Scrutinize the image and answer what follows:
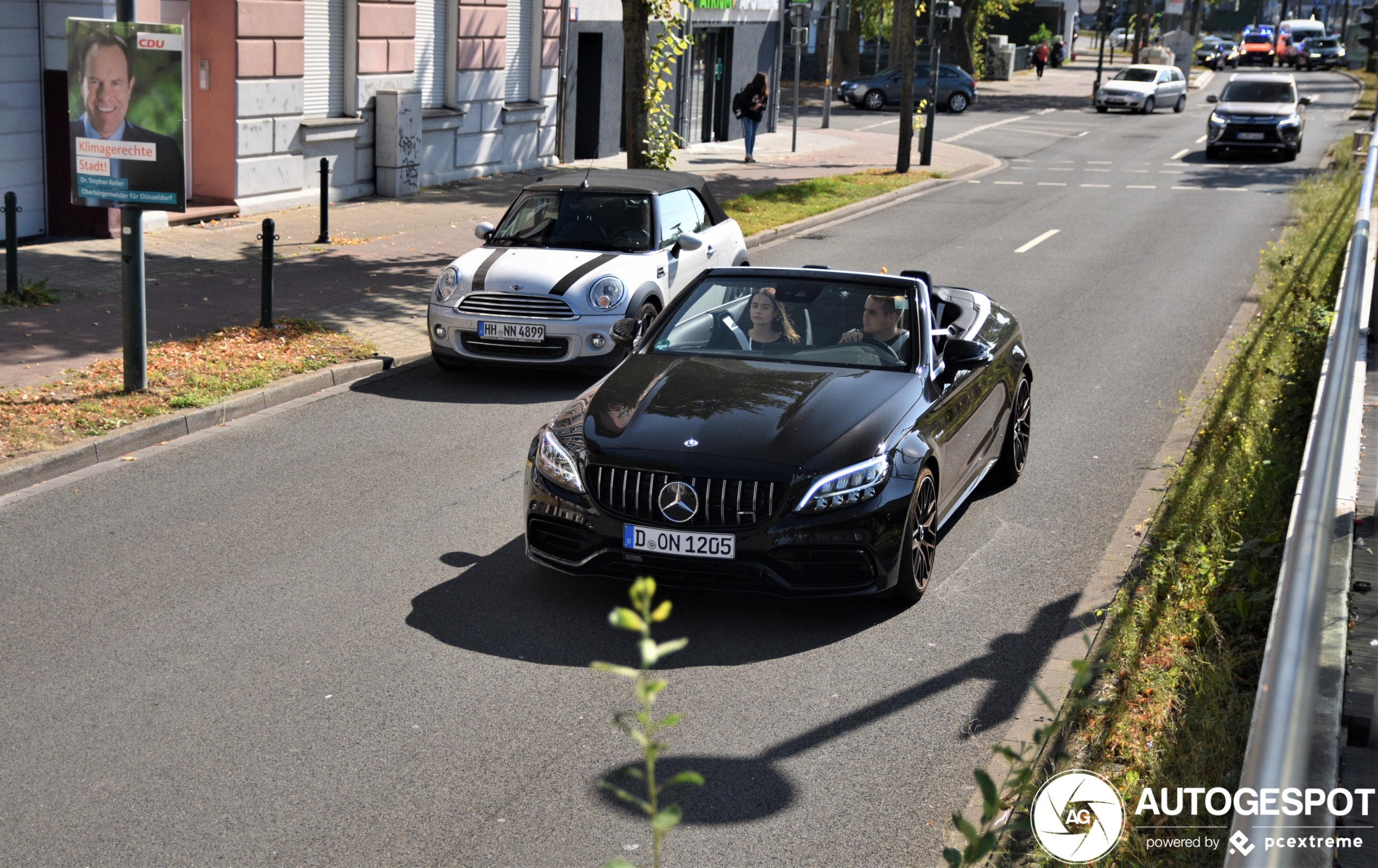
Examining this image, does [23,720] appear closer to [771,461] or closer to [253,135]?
[771,461]

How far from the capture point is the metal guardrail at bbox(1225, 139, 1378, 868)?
273 cm

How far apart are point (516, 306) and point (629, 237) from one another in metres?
1.36

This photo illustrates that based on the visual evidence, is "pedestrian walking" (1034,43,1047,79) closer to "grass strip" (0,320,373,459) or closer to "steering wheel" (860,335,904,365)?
"grass strip" (0,320,373,459)

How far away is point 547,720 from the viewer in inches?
224

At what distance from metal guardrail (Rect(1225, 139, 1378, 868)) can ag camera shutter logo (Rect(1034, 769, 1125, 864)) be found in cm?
76

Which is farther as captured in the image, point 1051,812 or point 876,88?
point 876,88

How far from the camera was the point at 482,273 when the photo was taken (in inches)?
458

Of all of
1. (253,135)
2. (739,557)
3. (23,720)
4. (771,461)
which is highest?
(253,135)

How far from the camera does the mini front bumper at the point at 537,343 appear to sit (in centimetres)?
1141

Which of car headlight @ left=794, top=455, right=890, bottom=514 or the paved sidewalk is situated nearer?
car headlight @ left=794, top=455, right=890, bottom=514

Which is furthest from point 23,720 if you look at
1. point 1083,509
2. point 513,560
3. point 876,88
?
point 876,88

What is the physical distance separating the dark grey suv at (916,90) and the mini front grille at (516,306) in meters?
37.4

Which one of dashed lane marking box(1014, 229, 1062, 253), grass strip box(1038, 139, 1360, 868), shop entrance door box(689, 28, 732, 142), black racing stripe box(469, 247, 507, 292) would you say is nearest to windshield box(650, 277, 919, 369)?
grass strip box(1038, 139, 1360, 868)

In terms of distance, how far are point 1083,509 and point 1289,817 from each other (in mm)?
6037
